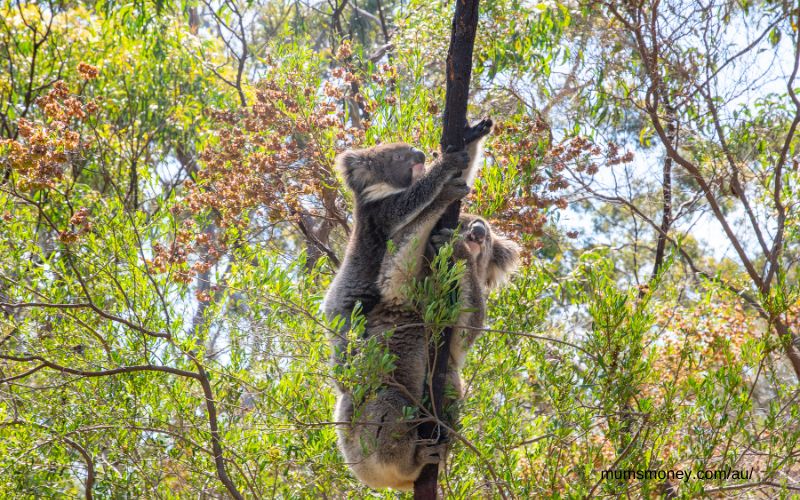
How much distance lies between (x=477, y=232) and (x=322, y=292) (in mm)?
1931

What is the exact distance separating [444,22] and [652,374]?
12.9ft

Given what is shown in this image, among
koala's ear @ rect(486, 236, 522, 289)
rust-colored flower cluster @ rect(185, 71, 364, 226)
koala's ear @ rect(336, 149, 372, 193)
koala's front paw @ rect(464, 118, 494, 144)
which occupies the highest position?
rust-colored flower cluster @ rect(185, 71, 364, 226)

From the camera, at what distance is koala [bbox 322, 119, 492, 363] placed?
14.6 feet

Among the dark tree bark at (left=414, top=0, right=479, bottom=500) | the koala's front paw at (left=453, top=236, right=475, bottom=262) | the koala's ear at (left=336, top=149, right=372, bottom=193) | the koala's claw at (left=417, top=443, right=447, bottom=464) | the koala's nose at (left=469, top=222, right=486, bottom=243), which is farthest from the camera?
the koala's ear at (left=336, top=149, right=372, bottom=193)

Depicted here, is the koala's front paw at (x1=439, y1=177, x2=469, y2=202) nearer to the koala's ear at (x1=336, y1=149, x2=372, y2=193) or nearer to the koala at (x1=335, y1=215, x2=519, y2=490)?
the koala at (x1=335, y1=215, x2=519, y2=490)

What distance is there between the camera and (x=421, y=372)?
4777mm

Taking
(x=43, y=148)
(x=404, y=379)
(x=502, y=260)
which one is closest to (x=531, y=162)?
(x=502, y=260)

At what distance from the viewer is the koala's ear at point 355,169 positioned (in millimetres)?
5355

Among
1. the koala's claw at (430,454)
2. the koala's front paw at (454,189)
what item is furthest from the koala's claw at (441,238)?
the koala's claw at (430,454)

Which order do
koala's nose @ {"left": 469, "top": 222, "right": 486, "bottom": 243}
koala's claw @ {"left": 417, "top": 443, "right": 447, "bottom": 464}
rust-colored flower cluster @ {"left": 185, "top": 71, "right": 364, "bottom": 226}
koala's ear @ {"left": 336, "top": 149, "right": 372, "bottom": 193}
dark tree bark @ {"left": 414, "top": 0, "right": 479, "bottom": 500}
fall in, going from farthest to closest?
1. rust-colored flower cluster @ {"left": 185, "top": 71, "right": 364, "bottom": 226}
2. koala's ear @ {"left": 336, "top": 149, "right": 372, "bottom": 193}
3. koala's nose @ {"left": 469, "top": 222, "right": 486, "bottom": 243}
4. koala's claw @ {"left": 417, "top": 443, "right": 447, "bottom": 464}
5. dark tree bark @ {"left": 414, "top": 0, "right": 479, "bottom": 500}

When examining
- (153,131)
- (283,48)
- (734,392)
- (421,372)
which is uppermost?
(153,131)

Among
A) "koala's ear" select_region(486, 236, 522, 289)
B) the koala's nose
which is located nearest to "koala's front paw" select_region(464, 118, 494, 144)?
the koala's nose

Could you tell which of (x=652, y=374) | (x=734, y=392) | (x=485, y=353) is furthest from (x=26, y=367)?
(x=734, y=392)

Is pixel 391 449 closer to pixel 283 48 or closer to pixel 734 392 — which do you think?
pixel 734 392
